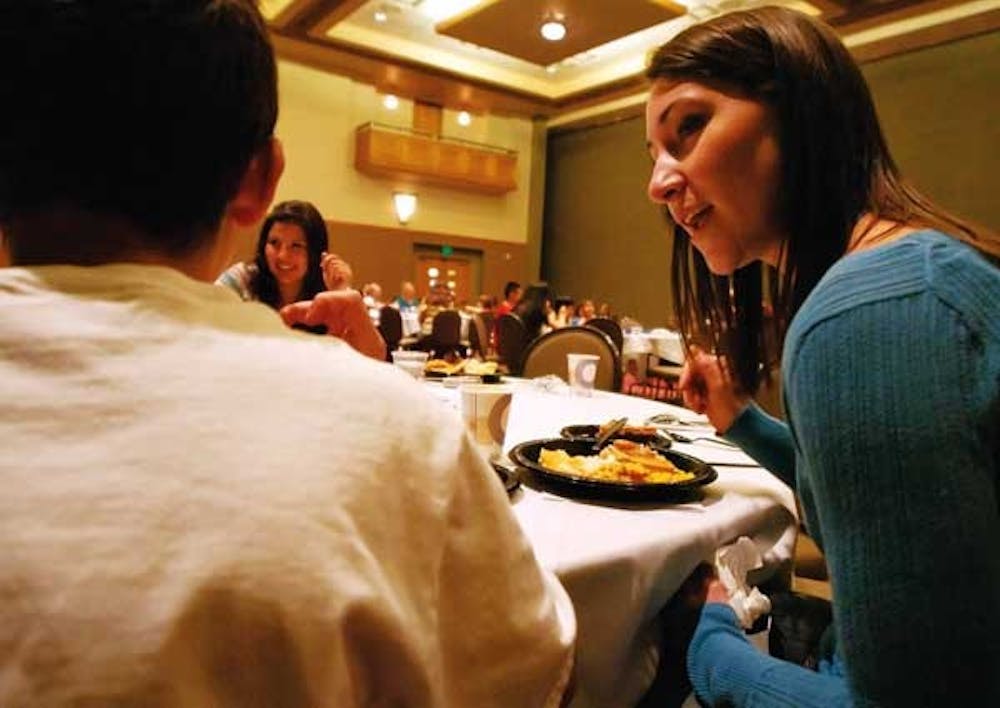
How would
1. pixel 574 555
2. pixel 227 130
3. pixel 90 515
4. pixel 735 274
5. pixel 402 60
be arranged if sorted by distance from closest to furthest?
pixel 90 515
pixel 227 130
pixel 574 555
pixel 735 274
pixel 402 60

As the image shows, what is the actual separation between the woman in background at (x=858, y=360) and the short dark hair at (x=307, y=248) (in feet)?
6.64

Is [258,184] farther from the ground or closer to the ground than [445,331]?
farther from the ground

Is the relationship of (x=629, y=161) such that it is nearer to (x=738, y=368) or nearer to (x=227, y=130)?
(x=738, y=368)

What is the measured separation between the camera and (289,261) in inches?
106

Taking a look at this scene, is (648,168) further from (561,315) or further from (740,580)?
(740,580)

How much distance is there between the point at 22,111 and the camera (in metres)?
0.43

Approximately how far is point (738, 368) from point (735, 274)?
18 centimetres

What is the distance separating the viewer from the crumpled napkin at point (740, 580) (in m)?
0.96

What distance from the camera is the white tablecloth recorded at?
793 mm

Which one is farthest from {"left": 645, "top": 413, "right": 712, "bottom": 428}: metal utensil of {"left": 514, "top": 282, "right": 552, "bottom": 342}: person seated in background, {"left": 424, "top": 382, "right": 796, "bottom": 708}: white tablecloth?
{"left": 514, "top": 282, "right": 552, "bottom": 342}: person seated in background

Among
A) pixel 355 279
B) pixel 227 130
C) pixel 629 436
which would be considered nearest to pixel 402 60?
pixel 355 279

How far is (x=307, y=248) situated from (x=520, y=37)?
6168 millimetres

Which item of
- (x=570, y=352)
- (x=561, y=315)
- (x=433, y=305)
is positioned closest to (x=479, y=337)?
(x=561, y=315)

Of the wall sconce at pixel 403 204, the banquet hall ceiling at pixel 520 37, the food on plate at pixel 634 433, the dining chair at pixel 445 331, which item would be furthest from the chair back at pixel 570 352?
the wall sconce at pixel 403 204
